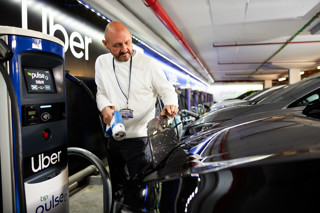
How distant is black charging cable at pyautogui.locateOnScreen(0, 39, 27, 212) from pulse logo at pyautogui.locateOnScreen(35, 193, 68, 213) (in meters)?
0.23

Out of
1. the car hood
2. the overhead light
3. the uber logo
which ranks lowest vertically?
the car hood

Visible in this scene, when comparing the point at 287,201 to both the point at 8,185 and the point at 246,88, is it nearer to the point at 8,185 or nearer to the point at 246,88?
the point at 8,185

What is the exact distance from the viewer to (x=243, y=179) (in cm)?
77

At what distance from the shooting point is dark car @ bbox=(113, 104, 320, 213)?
71 cm

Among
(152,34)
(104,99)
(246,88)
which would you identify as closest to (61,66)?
(104,99)

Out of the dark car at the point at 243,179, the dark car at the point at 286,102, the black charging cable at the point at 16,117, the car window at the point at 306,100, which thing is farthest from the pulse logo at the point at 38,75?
the car window at the point at 306,100

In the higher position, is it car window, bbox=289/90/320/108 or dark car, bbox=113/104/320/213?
car window, bbox=289/90/320/108

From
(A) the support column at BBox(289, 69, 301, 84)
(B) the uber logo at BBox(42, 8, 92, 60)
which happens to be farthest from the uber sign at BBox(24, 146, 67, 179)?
(A) the support column at BBox(289, 69, 301, 84)

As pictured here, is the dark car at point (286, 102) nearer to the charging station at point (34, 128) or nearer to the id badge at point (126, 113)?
the id badge at point (126, 113)

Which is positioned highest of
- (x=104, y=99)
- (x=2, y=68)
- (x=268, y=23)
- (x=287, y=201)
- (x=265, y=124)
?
(x=268, y=23)

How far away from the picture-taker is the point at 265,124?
1.31m

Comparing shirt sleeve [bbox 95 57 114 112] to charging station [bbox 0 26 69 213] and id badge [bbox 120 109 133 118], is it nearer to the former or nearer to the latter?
id badge [bbox 120 109 133 118]

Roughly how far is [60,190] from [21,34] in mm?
871

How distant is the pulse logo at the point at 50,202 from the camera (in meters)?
1.34
